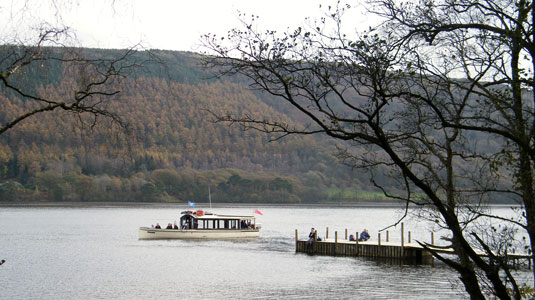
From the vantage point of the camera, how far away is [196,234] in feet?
242

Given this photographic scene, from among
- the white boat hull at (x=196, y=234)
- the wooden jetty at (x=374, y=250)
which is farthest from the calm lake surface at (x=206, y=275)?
the white boat hull at (x=196, y=234)

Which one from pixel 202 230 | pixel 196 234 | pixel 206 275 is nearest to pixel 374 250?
pixel 206 275

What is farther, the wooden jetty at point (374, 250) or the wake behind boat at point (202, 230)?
the wake behind boat at point (202, 230)

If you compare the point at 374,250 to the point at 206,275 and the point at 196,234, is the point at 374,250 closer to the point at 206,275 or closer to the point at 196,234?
the point at 206,275

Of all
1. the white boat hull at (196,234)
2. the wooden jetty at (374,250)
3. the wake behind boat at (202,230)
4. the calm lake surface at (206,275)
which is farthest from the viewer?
the wake behind boat at (202,230)

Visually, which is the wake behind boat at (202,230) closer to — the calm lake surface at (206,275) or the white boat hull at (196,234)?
the white boat hull at (196,234)

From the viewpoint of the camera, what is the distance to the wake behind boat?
7381 centimetres

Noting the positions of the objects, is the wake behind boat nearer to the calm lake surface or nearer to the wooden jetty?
the calm lake surface

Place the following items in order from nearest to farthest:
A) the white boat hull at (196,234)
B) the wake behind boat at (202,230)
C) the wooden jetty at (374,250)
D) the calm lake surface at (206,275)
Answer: the calm lake surface at (206,275) < the wooden jetty at (374,250) < the white boat hull at (196,234) < the wake behind boat at (202,230)

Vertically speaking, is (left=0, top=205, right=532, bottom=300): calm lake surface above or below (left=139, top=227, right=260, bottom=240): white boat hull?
below

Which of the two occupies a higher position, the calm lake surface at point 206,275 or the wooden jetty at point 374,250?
the wooden jetty at point 374,250

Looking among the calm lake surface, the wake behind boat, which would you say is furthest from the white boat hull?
the calm lake surface

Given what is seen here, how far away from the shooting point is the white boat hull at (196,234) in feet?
242

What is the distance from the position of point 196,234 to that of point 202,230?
2.82 feet
